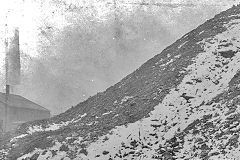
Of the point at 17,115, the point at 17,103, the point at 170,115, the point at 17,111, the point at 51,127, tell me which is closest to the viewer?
the point at 170,115

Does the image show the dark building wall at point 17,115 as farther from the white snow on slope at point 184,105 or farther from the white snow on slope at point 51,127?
the white snow on slope at point 184,105

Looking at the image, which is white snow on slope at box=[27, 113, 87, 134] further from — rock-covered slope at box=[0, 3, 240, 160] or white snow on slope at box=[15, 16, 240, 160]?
white snow on slope at box=[15, 16, 240, 160]

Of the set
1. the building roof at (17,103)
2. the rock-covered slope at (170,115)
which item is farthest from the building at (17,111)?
the rock-covered slope at (170,115)

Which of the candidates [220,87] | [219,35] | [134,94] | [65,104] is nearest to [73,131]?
[134,94]

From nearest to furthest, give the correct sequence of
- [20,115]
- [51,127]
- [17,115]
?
[51,127]
[17,115]
[20,115]

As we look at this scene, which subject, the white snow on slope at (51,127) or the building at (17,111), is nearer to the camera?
the white snow on slope at (51,127)

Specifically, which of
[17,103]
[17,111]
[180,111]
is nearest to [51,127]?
[180,111]

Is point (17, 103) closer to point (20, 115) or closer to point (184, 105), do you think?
point (20, 115)

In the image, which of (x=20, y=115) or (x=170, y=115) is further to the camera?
(x=20, y=115)

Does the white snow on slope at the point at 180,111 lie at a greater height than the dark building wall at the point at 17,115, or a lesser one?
lesser

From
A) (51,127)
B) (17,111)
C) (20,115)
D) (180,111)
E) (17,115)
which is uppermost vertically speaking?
(17,111)

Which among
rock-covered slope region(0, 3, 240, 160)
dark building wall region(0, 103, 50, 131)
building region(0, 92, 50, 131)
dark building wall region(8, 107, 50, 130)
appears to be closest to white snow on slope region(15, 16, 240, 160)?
rock-covered slope region(0, 3, 240, 160)
